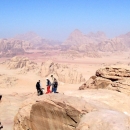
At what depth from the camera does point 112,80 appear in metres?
12.0

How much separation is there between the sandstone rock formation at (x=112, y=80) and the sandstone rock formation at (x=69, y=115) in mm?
1681

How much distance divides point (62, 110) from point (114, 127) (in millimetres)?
2325

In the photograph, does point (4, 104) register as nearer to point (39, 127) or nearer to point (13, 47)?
point (39, 127)

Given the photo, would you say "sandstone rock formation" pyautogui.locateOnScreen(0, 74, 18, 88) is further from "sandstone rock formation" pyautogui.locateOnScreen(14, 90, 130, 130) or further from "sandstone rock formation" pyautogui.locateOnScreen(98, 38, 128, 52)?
"sandstone rock formation" pyautogui.locateOnScreen(98, 38, 128, 52)

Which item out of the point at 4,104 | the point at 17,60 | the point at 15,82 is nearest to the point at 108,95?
the point at 4,104

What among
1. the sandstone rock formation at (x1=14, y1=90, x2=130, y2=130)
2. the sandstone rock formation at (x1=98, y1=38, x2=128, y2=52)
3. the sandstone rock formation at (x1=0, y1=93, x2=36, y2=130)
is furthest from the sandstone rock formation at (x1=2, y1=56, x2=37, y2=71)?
the sandstone rock formation at (x1=98, y1=38, x2=128, y2=52)

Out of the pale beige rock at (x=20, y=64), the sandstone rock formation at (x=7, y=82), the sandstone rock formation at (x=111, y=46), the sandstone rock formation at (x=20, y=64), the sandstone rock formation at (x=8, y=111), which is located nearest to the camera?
the sandstone rock formation at (x=8, y=111)

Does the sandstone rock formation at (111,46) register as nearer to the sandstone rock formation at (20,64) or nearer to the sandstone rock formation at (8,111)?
the sandstone rock formation at (20,64)

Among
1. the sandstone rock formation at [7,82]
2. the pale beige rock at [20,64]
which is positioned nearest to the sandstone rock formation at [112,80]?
the sandstone rock formation at [7,82]

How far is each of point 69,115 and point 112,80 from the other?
5.92 meters

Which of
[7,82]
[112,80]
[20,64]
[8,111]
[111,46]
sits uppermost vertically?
[112,80]

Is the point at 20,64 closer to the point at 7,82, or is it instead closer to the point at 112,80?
the point at 7,82

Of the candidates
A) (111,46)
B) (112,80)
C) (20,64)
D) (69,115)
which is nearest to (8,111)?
(112,80)

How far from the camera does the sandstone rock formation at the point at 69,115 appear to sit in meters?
5.12
